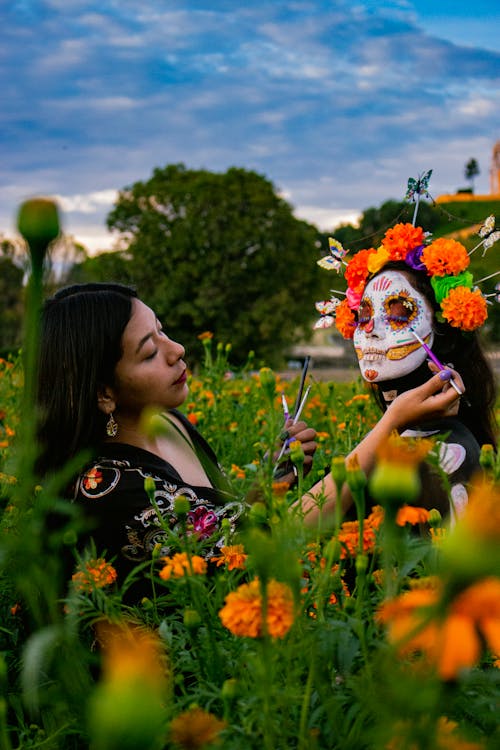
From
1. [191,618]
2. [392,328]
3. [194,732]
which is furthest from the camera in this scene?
[392,328]

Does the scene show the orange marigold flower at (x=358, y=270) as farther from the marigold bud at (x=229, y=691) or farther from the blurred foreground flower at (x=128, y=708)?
the blurred foreground flower at (x=128, y=708)

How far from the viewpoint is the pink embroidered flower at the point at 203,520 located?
66.7 inches

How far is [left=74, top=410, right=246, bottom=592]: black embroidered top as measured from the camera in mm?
1733

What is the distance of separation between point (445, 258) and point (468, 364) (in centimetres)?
33

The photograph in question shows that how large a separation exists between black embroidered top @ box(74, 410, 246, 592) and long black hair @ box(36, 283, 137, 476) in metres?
0.11

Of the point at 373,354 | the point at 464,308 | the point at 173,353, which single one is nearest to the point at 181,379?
the point at 173,353

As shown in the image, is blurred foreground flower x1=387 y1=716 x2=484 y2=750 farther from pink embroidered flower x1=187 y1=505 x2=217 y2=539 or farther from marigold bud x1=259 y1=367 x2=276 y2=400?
pink embroidered flower x1=187 y1=505 x2=217 y2=539

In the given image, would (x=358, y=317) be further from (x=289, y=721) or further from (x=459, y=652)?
(x=459, y=652)

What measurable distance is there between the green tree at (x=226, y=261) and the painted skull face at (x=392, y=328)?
17461 millimetres

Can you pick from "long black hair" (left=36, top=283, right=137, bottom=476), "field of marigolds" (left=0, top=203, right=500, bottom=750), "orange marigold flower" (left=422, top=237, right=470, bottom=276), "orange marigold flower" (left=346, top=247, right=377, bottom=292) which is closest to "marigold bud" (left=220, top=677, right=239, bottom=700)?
"field of marigolds" (left=0, top=203, right=500, bottom=750)

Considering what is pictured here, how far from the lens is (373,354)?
6.89 feet

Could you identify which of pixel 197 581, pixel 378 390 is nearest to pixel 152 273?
pixel 378 390

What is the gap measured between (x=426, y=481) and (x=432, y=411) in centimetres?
17

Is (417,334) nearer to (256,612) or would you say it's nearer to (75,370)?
(75,370)
